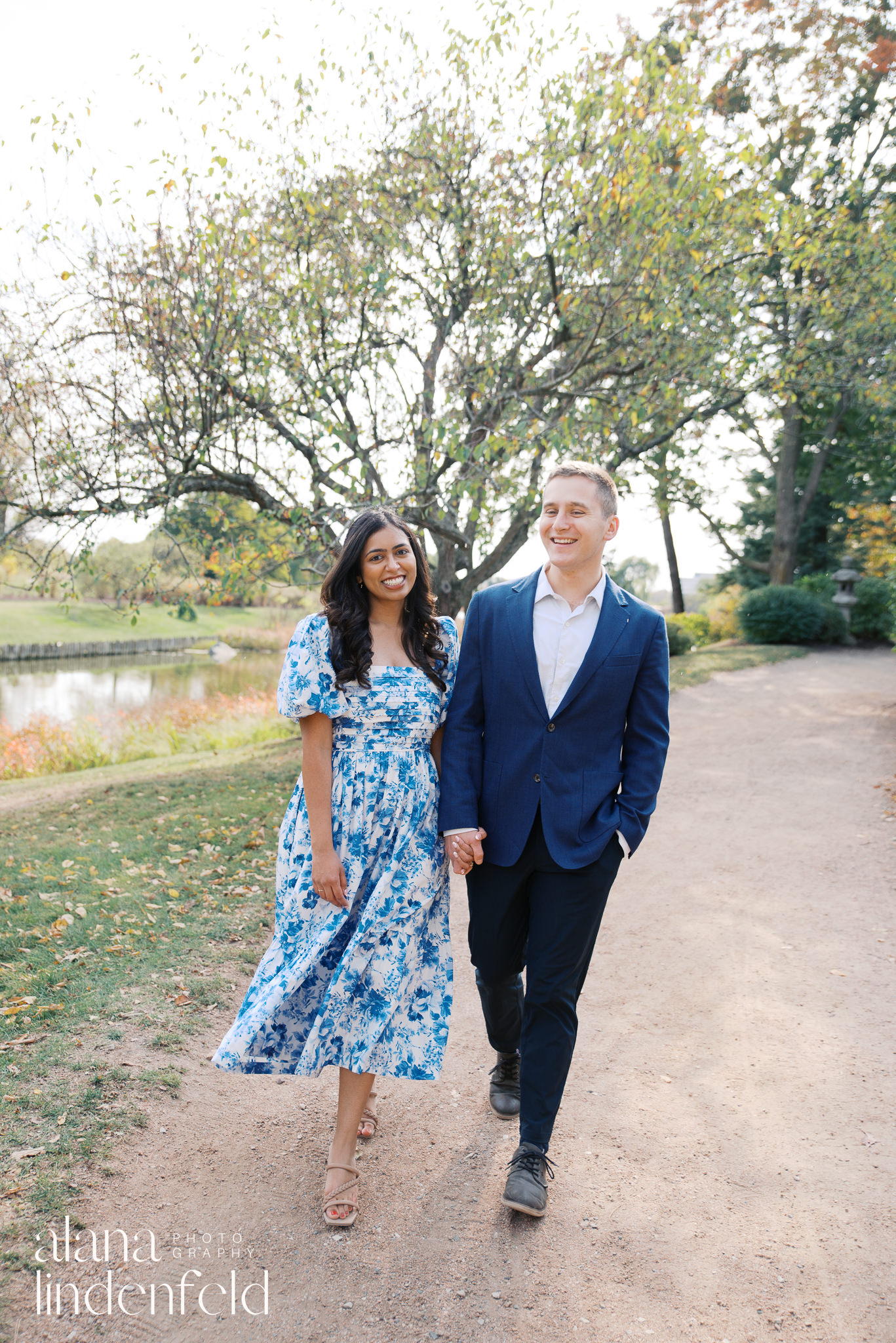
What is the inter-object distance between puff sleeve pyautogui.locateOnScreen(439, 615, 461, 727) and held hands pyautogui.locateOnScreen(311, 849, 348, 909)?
2.00 feet

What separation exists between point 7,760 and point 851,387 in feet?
46.6

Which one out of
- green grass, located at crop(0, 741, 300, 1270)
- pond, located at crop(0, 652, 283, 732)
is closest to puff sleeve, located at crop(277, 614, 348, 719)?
green grass, located at crop(0, 741, 300, 1270)

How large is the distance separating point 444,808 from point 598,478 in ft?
4.00

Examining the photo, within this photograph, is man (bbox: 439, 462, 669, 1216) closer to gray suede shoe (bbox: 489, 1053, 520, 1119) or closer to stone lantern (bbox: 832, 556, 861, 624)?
gray suede shoe (bbox: 489, 1053, 520, 1119)

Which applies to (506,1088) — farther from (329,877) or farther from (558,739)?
(558,739)

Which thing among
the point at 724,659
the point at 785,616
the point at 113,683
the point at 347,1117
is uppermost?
the point at 785,616

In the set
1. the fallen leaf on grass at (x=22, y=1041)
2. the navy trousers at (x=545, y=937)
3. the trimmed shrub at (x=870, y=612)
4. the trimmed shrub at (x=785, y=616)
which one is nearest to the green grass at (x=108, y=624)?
the trimmed shrub at (x=785, y=616)

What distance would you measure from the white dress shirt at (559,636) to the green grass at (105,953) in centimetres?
173

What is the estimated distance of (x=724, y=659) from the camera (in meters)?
18.7

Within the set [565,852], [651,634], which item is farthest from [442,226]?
[565,852]

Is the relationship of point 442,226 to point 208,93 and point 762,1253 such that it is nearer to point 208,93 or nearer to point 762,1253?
point 208,93

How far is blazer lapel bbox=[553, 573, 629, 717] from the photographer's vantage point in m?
2.92

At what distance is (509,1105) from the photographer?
3.45 meters

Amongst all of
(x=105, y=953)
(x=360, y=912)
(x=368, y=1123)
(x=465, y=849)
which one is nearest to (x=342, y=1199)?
(x=368, y=1123)
